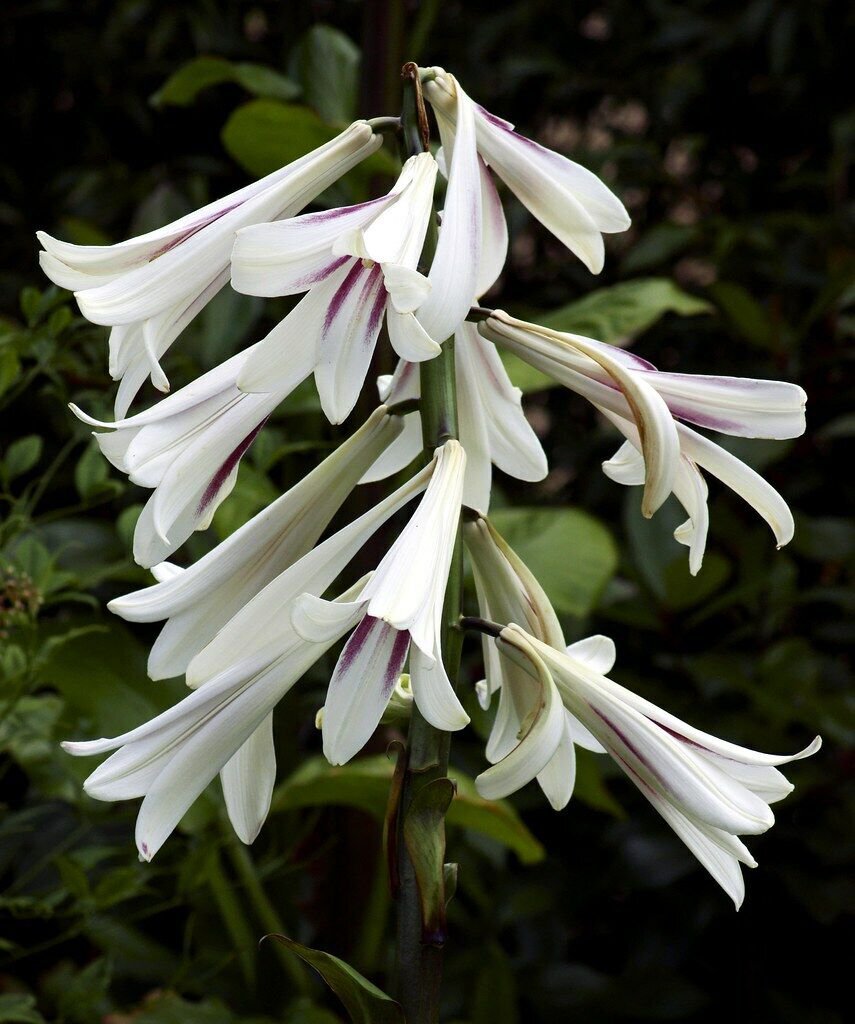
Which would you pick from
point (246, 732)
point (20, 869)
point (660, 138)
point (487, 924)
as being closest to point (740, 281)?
point (660, 138)

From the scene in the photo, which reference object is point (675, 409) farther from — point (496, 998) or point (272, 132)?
point (496, 998)

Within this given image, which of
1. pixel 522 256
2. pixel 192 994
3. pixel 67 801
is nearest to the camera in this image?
pixel 67 801

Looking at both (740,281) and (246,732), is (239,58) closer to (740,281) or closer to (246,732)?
(740,281)

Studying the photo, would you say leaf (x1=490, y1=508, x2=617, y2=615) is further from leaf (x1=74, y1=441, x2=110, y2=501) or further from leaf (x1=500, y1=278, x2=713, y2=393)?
leaf (x1=74, y1=441, x2=110, y2=501)

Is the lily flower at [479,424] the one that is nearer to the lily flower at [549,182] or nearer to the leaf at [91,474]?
the lily flower at [549,182]

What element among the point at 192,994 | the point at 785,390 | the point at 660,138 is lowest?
the point at 192,994

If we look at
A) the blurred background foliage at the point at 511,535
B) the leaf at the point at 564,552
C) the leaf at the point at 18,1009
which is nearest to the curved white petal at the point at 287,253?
the blurred background foliage at the point at 511,535

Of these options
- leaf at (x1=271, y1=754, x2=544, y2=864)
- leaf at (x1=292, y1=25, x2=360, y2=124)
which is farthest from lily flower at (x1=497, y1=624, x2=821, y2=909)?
leaf at (x1=292, y1=25, x2=360, y2=124)
